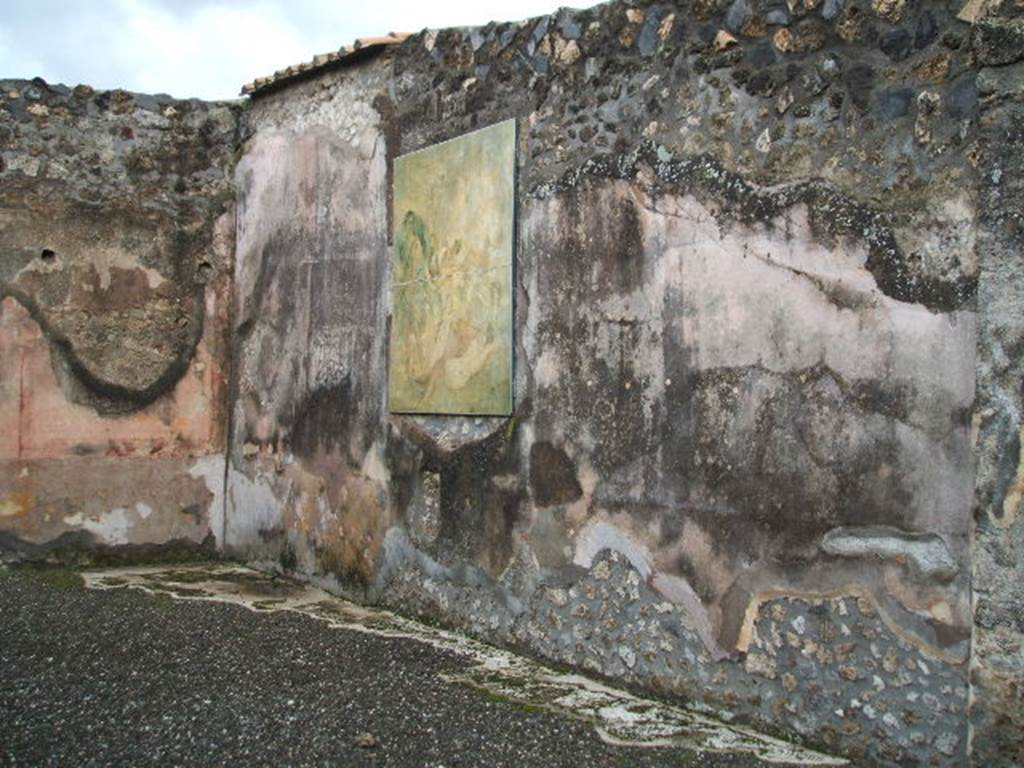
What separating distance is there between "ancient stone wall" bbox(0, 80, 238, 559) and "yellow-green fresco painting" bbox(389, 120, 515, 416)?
1761mm

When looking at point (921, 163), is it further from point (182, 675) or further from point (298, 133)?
point (298, 133)

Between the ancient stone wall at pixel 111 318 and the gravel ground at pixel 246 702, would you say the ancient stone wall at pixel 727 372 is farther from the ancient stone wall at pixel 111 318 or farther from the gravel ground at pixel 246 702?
the ancient stone wall at pixel 111 318

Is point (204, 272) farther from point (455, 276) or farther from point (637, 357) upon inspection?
point (637, 357)

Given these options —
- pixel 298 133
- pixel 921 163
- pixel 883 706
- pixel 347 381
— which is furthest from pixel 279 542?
pixel 921 163

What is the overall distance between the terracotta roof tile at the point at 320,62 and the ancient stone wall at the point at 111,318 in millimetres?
386

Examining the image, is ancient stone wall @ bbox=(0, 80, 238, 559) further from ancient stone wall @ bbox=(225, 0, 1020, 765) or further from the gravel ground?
ancient stone wall @ bbox=(225, 0, 1020, 765)

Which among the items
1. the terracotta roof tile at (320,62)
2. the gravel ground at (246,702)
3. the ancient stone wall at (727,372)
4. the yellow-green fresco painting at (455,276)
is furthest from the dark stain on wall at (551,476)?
the terracotta roof tile at (320,62)

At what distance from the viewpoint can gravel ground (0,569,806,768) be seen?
278 cm

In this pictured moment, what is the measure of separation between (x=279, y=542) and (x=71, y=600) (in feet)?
3.50

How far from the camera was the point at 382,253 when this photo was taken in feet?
15.2

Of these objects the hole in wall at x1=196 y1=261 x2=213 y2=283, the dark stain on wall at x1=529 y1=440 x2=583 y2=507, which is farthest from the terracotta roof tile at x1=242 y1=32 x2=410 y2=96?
the dark stain on wall at x1=529 y1=440 x2=583 y2=507

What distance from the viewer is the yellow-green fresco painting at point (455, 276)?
3891mm

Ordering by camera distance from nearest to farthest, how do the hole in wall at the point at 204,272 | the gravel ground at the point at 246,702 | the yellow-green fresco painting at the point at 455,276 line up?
1. the gravel ground at the point at 246,702
2. the yellow-green fresco painting at the point at 455,276
3. the hole in wall at the point at 204,272

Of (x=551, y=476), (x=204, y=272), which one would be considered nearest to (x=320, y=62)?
(x=204, y=272)
